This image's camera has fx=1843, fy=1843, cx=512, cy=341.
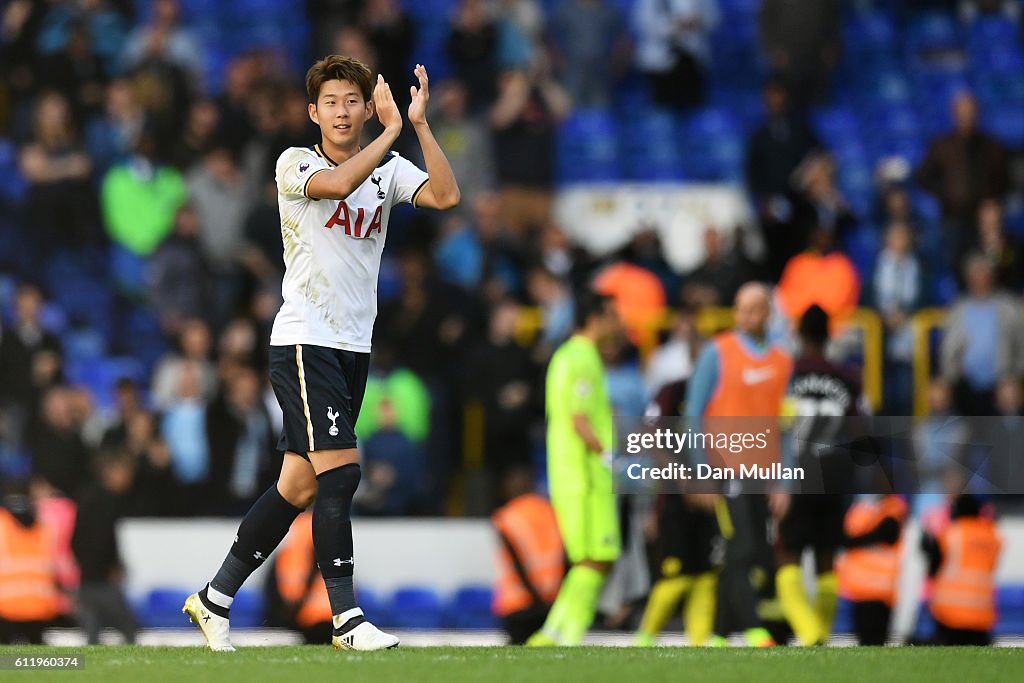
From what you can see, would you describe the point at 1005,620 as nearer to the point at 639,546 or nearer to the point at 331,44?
the point at 639,546

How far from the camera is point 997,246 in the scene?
1338cm

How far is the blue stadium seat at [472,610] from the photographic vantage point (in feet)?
38.0

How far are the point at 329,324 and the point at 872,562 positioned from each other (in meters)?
5.04

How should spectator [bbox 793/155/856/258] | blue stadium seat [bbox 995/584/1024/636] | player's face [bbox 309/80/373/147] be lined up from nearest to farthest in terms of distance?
player's face [bbox 309/80/373/147] < blue stadium seat [bbox 995/584/1024/636] < spectator [bbox 793/155/856/258]

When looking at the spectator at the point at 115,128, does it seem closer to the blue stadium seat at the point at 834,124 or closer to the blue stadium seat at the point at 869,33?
the blue stadium seat at the point at 834,124

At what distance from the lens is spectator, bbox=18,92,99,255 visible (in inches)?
552

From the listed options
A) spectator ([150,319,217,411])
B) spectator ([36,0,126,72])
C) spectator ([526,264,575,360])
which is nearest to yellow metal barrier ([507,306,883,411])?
spectator ([526,264,575,360])

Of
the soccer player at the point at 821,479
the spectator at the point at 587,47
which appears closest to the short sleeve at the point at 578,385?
the soccer player at the point at 821,479

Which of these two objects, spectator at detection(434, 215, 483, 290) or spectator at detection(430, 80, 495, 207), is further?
spectator at detection(430, 80, 495, 207)

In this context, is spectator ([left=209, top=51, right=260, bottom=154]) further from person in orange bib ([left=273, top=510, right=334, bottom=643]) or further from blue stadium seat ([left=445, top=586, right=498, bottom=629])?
blue stadium seat ([left=445, top=586, right=498, bottom=629])

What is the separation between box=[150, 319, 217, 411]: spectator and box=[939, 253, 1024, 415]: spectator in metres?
5.12

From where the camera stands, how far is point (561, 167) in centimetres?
1544

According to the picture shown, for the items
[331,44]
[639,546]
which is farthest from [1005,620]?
[331,44]

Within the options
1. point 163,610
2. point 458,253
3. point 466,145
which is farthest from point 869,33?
point 163,610
